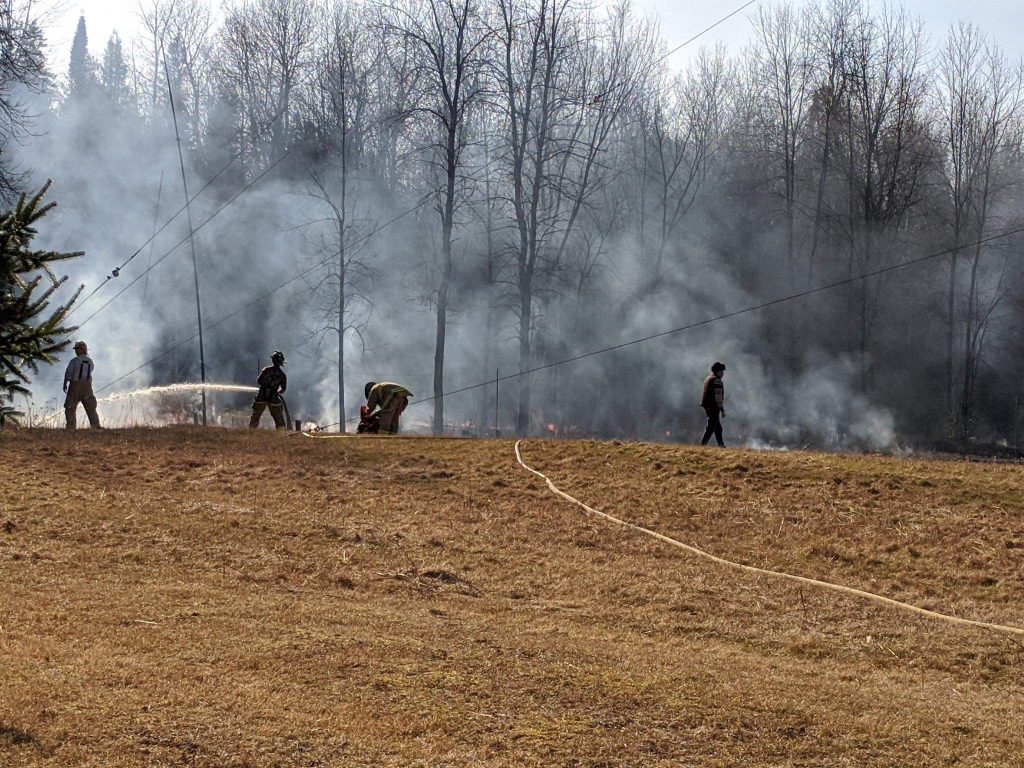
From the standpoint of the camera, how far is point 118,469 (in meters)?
14.5

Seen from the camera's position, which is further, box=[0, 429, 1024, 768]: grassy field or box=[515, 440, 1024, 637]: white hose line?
box=[515, 440, 1024, 637]: white hose line

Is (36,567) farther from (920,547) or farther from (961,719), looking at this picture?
(920,547)

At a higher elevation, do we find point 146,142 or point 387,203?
point 146,142

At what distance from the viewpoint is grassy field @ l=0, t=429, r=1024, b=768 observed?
5625 millimetres

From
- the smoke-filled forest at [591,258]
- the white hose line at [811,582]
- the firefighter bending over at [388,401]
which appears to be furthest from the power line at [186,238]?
the white hose line at [811,582]

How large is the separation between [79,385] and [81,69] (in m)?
47.8

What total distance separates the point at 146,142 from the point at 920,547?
1566 inches

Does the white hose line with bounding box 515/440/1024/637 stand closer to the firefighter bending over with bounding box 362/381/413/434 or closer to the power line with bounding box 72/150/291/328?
the firefighter bending over with bounding box 362/381/413/434

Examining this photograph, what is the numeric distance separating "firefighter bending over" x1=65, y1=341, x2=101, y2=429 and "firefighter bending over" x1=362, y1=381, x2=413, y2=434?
15.4 feet

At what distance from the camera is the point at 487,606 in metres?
9.40

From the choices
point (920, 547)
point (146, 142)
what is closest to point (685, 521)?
point (920, 547)

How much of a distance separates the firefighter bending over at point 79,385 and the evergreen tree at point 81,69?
124 feet

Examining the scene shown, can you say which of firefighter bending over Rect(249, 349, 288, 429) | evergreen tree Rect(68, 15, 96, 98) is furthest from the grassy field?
evergreen tree Rect(68, 15, 96, 98)

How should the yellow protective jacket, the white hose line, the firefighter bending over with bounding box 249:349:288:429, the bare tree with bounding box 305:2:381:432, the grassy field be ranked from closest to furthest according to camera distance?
the grassy field → the white hose line → the yellow protective jacket → the firefighter bending over with bounding box 249:349:288:429 → the bare tree with bounding box 305:2:381:432
